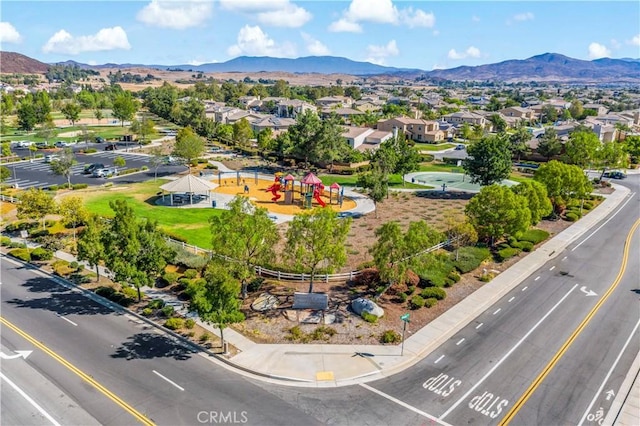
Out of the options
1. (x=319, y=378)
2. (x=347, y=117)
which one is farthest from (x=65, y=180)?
(x=347, y=117)

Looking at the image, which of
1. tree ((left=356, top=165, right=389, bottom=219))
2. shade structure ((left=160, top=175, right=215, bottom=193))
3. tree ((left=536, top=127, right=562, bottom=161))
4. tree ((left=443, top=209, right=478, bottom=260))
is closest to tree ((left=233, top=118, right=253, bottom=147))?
shade structure ((left=160, top=175, right=215, bottom=193))

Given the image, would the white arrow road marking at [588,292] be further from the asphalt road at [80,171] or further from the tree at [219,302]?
the asphalt road at [80,171]

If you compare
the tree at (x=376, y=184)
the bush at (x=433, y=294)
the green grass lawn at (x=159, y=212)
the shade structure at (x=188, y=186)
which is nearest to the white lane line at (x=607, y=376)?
the bush at (x=433, y=294)

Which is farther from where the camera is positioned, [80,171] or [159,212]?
[80,171]

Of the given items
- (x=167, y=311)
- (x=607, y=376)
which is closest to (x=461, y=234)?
(x=607, y=376)

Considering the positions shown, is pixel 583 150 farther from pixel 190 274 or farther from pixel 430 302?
pixel 190 274

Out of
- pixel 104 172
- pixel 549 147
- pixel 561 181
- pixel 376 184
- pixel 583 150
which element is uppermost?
pixel 583 150

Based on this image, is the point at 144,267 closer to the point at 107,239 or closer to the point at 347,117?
the point at 107,239
